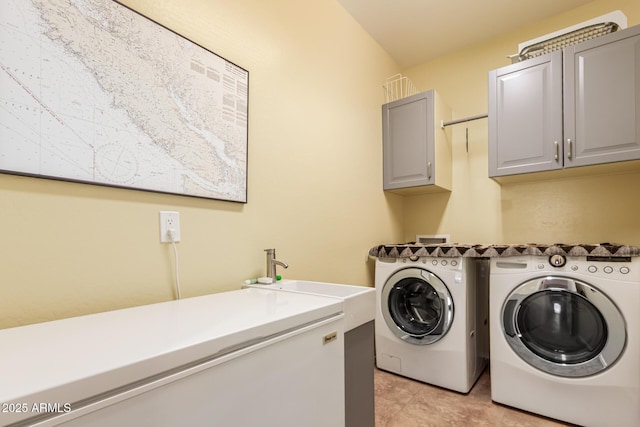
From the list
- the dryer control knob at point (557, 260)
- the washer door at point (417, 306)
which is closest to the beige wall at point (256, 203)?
the washer door at point (417, 306)

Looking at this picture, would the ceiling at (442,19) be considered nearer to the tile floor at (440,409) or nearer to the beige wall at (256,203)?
the beige wall at (256,203)

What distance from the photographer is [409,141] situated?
2666mm

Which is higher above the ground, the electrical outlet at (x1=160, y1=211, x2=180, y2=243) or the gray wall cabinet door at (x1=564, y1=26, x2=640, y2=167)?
the gray wall cabinet door at (x1=564, y1=26, x2=640, y2=167)

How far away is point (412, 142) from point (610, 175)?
1.41m

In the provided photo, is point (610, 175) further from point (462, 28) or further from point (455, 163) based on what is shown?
point (462, 28)

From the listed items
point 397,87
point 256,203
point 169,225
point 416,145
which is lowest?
point 169,225

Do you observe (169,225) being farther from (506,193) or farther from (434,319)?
(506,193)

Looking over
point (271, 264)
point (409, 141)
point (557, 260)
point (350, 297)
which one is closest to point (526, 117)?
point (409, 141)

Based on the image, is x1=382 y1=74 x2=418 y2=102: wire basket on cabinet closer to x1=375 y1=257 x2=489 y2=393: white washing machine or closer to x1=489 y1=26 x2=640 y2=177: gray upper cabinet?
x1=489 y1=26 x2=640 y2=177: gray upper cabinet

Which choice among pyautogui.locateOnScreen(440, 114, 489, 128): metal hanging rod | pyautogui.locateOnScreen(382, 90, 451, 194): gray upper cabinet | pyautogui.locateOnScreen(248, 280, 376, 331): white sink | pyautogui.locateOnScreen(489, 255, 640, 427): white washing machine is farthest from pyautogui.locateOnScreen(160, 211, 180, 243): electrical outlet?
pyautogui.locateOnScreen(440, 114, 489, 128): metal hanging rod

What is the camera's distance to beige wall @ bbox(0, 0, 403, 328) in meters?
0.93

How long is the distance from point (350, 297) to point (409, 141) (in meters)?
1.88

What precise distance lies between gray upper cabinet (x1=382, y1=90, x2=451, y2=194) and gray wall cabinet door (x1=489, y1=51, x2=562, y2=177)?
A: 426 millimetres

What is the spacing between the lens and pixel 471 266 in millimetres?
2162
